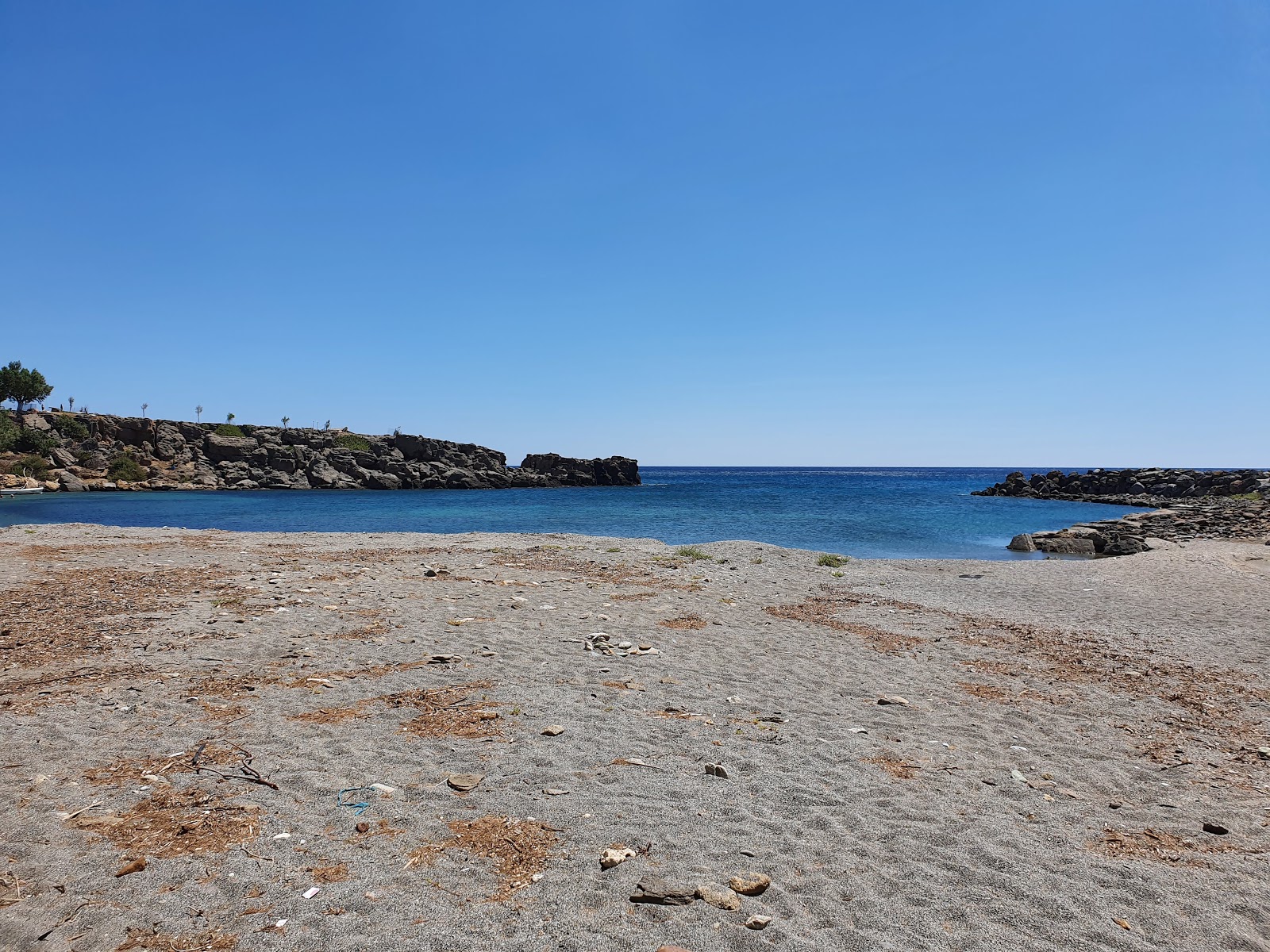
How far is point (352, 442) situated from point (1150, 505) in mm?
106208

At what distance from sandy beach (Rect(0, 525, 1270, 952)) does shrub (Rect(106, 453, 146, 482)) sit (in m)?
78.7

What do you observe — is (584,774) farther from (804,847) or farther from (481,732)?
(804,847)

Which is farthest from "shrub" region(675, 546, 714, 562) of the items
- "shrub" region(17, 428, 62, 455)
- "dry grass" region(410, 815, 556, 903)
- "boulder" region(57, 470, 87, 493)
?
"shrub" region(17, 428, 62, 455)

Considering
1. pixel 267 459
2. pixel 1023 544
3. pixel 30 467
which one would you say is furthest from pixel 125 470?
pixel 1023 544

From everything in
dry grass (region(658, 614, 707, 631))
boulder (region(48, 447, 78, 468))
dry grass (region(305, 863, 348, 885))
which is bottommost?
dry grass (region(658, 614, 707, 631))

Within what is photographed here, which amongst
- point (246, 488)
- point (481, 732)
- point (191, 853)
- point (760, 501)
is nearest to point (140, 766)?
point (191, 853)

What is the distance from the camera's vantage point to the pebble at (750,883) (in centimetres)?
432

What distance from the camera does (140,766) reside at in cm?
573

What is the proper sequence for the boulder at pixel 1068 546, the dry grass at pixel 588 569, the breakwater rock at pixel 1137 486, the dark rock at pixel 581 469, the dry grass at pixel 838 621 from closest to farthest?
the dry grass at pixel 838 621 < the dry grass at pixel 588 569 < the boulder at pixel 1068 546 < the breakwater rock at pixel 1137 486 < the dark rock at pixel 581 469

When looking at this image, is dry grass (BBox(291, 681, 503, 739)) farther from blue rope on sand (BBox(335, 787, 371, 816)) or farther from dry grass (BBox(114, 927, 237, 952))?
dry grass (BBox(114, 927, 237, 952))

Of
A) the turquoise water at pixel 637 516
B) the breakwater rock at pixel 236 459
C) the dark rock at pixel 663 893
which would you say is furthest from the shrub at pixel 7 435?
the dark rock at pixel 663 893

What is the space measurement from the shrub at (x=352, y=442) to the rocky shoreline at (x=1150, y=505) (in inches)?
3696

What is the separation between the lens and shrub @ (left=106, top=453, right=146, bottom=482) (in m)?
75.8

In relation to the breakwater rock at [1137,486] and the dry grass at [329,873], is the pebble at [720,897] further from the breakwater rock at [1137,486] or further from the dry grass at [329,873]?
the breakwater rock at [1137,486]
